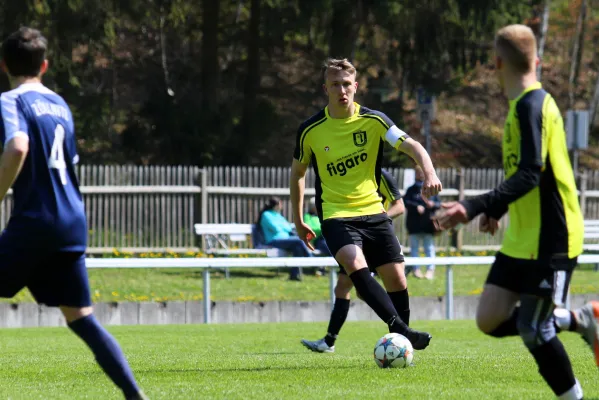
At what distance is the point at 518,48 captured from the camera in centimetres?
593

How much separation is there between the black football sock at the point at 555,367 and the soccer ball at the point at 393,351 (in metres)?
2.83

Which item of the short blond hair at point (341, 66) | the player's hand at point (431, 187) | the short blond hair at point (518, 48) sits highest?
the short blond hair at point (518, 48)

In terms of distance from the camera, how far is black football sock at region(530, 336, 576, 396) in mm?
5914

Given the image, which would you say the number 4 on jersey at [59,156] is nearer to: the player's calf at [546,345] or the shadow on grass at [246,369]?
the player's calf at [546,345]

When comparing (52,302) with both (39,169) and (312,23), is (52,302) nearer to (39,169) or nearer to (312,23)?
(39,169)

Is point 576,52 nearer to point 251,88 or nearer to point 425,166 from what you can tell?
point 251,88

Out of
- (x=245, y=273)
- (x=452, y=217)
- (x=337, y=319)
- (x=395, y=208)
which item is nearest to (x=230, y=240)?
(x=245, y=273)

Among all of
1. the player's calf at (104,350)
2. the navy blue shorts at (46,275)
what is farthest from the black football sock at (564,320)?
the navy blue shorts at (46,275)

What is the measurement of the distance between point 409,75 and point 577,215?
79.8 feet

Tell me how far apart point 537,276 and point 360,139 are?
144 inches

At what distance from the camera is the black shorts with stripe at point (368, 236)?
366 inches

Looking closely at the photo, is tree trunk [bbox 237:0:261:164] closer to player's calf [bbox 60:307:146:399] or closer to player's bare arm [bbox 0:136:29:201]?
player's calf [bbox 60:307:146:399]

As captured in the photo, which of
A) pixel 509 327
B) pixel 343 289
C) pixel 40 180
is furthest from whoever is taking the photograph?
pixel 343 289

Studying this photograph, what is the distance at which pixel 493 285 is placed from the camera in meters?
6.06
